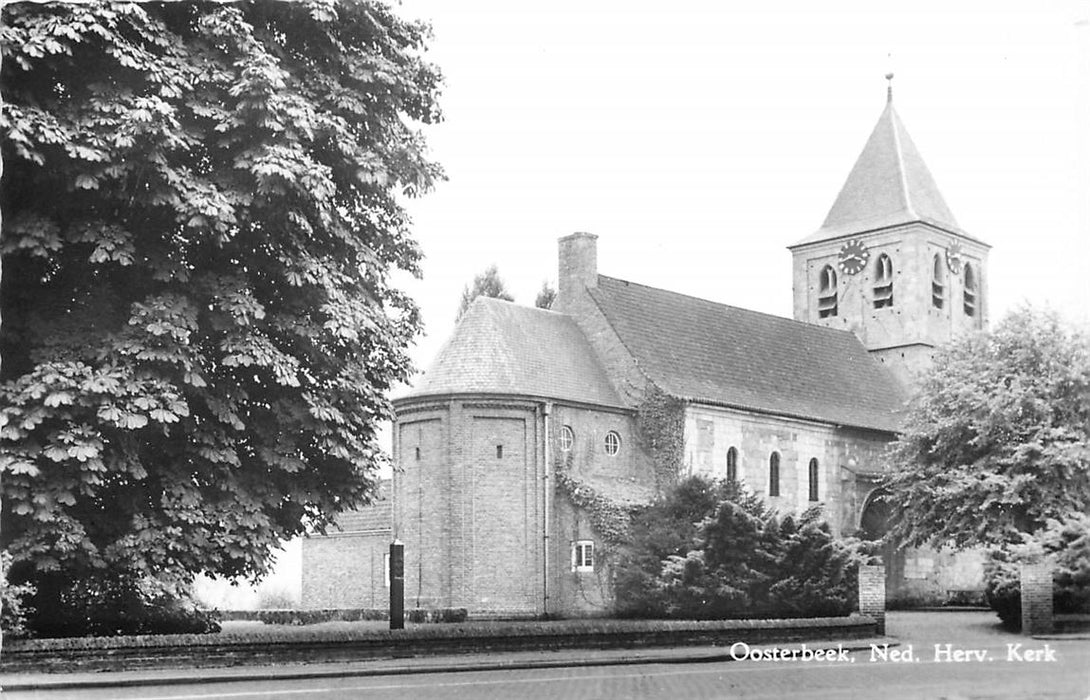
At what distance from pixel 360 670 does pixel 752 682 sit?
20.9 ft

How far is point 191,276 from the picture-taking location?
2225cm

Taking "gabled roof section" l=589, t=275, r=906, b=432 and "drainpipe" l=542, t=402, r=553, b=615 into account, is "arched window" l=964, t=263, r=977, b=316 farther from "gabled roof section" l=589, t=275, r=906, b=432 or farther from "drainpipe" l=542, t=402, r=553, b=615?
"drainpipe" l=542, t=402, r=553, b=615

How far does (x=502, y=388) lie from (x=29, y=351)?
2158cm

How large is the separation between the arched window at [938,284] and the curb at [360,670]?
36028 mm

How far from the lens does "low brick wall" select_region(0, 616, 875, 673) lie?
65.1ft

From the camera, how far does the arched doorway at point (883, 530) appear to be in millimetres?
51947

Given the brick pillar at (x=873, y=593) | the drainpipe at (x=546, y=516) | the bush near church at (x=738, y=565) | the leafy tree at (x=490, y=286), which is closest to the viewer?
the brick pillar at (x=873, y=593)

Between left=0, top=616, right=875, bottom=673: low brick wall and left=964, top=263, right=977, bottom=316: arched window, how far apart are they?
34349mm

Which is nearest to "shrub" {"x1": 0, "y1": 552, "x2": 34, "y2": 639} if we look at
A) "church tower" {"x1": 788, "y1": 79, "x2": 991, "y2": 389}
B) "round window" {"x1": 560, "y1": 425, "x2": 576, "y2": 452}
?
"round window" {"x1": 560, "y1": 425, "x2": 576, "y2": 452}

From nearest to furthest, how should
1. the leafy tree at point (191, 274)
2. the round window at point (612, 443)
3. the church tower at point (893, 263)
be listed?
the leafy tree at point (191, 274)
the round window at point (612, 443)
the church tower at point (893, 263)

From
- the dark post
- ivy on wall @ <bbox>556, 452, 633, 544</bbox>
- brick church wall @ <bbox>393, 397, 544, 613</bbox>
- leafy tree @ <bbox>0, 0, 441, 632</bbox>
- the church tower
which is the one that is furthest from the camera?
the church tower

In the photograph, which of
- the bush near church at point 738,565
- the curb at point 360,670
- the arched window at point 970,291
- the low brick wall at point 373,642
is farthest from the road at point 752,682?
the arched window at point 970,291

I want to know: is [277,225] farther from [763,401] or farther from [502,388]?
[763,401]

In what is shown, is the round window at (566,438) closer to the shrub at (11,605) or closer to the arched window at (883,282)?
the shrub at (11,605)
